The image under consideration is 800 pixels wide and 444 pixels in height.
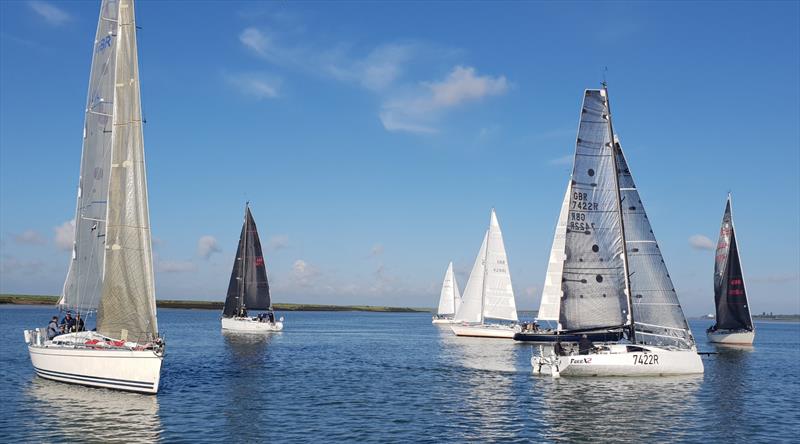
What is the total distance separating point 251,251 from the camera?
83.1 meters

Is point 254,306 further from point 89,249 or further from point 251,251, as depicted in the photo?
point 89,249

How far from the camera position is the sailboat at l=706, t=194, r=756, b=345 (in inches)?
2739

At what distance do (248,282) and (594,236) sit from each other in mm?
53322

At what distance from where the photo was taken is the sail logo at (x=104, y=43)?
32.2 metres

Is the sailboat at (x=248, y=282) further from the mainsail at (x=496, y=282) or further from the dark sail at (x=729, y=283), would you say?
the dark sail at (x=729, y=283)

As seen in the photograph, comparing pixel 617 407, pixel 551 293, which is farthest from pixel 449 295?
pixel 617 407

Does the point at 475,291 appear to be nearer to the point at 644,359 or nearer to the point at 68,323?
the point at 644,359

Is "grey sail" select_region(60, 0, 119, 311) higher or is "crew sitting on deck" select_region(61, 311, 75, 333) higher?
"grey sail" select_region(60, 0, 119, 311)

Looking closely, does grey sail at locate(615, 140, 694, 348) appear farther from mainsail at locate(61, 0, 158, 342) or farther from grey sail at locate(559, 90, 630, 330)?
mainsail at locate(61, 0, 158, 342)

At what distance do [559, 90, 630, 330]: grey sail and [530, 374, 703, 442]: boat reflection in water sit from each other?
3.94 meters

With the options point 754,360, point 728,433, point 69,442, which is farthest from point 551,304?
point 69,442

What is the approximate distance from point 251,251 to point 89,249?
5054 centimetres

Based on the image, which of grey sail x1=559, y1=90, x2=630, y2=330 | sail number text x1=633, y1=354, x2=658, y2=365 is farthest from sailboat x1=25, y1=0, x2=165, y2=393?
sail number text x1=633, y1=354, x2=658, y2=365

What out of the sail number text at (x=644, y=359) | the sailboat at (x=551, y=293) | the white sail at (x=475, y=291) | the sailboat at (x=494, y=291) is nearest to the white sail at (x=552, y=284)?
the sailboat at (x=551, y=293)
